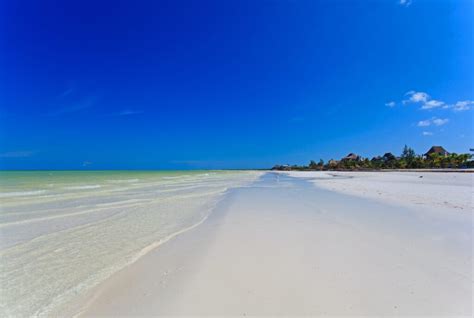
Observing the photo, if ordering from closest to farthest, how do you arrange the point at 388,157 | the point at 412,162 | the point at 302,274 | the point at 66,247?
the point at 302,274, the point at 66,247, the point at 412,162, the point at 388,157

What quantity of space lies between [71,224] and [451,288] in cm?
813

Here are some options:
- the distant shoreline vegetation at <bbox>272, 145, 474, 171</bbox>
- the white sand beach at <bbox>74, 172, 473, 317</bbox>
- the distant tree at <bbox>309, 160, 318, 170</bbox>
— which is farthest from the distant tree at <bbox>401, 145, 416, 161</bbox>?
the white sand beach at <bbox>74, 172, 473, 317</bbox>

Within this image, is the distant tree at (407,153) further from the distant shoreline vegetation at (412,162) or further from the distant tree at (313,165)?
the distant tree at (313,165)

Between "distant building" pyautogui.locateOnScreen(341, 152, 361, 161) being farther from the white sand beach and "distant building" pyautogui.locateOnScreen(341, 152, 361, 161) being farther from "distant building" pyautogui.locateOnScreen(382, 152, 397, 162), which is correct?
the white sand beach

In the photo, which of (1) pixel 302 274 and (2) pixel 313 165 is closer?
(1) pixel 302 274

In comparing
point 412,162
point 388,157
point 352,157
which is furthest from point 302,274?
point 352,157

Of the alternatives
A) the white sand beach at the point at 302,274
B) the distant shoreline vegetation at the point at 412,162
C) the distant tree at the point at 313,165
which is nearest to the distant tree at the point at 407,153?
the distant shoreline vegetation at the point at 412,162

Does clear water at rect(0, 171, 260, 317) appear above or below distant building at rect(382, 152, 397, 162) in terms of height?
below

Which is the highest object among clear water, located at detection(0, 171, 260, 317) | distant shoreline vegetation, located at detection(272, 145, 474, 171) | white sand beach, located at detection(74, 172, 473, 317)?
distant shoreline vegetation, located at detection(272, 145, 474, 171)

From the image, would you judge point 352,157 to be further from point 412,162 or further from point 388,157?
point 412,162

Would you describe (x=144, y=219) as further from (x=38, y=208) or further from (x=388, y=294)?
(x=388, y=294)

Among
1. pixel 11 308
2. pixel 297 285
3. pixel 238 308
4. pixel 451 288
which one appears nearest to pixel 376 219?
pixel 451 288

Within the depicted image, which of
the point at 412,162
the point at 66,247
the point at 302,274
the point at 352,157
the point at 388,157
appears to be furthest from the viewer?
the point at 352,157

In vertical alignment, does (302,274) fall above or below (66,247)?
below
